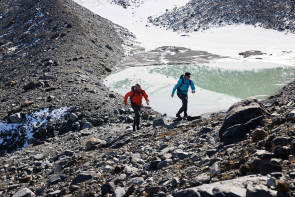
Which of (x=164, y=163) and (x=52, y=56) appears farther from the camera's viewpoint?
(x=52, y=56)

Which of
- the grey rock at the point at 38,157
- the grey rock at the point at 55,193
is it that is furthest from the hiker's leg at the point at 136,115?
the grey rock at the point at 55,193

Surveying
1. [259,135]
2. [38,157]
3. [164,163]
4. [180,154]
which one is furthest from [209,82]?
[259,135]

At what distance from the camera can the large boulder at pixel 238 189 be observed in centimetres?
546

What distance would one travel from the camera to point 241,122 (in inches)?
377

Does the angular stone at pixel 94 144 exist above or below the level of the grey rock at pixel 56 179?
above

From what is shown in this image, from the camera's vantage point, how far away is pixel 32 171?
14078 mm

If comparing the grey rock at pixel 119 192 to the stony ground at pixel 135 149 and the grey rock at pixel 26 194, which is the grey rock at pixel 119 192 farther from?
the grey rock at pixel 26 194

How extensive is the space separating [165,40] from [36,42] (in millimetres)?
36636

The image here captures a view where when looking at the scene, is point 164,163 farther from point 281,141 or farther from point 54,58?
point 54,58

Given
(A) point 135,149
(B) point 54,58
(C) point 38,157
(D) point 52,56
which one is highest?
(D) point 52,56

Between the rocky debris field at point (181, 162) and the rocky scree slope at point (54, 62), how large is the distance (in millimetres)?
6897

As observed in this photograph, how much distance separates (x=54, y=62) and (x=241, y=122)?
103 ft

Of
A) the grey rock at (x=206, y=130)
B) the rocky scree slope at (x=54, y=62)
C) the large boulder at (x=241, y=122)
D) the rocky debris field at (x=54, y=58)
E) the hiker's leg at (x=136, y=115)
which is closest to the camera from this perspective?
the large boulder at (x=241, y=122)

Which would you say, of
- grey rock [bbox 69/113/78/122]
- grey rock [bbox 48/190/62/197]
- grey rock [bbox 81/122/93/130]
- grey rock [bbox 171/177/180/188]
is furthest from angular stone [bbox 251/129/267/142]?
grey rock [bbox 69/113/78/122]
